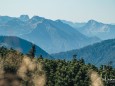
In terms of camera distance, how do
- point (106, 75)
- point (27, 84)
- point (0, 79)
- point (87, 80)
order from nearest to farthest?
point (0, 79) → point (27, 84) → point (87, 80) → point (106, 75)

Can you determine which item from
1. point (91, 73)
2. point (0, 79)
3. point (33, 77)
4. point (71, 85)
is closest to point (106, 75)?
point (91, 73)

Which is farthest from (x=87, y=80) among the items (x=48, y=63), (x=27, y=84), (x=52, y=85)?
(x=27, y=84)

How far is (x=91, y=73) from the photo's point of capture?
292 ft

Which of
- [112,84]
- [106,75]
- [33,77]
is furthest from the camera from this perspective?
[106,75]

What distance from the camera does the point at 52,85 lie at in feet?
273

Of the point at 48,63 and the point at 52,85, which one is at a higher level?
the point at 48,63

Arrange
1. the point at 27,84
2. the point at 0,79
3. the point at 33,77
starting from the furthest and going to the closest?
the point at 33,77
the point at 27,84
the point at 0,79

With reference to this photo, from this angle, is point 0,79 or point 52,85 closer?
point 0,79

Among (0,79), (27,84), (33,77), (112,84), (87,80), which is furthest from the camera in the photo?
(87,80)

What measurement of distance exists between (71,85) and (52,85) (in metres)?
4.75

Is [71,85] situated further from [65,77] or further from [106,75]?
[106,75]

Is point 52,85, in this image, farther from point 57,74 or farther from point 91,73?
point 91,73

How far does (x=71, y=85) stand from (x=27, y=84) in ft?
67.8

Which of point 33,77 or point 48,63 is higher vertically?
point 48,63
